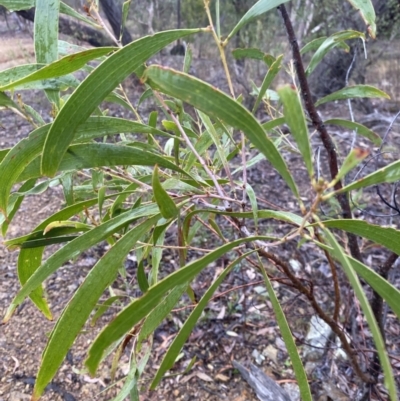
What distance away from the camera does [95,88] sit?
14.9 inches

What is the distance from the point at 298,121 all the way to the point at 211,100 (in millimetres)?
80

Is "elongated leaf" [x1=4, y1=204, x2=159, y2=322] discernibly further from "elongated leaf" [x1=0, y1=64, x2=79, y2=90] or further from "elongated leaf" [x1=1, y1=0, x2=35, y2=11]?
"elongated leaf" [x1=1, y1=0, x2=35, y2=11]

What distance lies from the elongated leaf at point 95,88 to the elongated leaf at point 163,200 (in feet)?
0.31

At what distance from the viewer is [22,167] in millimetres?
449

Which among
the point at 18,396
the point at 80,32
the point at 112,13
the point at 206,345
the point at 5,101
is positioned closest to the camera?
the point at 5,101

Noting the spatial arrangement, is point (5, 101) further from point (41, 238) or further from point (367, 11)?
point (367, 11)

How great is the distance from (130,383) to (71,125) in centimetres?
48

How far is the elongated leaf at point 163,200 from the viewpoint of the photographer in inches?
14.8

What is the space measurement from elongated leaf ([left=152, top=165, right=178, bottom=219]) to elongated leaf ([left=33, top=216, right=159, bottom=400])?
5cm

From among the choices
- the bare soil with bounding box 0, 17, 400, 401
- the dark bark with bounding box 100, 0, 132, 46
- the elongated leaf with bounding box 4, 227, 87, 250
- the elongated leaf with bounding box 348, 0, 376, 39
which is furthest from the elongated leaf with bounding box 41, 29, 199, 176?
the dark bark with bounding box 100, 0, 132, 46

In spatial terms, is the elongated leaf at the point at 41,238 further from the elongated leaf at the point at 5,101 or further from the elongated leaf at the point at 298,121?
the elongated leaf at the point at 298,121

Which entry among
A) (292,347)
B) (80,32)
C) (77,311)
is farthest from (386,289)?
(80,32)

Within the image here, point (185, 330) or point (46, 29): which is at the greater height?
point (46, 29)

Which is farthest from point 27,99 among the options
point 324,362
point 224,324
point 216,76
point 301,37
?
point 324,362
